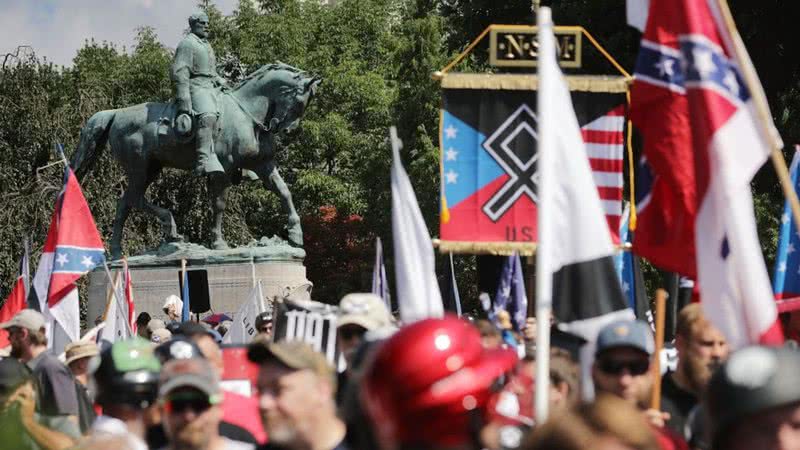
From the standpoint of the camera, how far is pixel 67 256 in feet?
50.6

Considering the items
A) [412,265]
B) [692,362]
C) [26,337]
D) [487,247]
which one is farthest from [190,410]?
[487,247]

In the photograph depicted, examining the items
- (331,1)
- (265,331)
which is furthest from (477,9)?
(331,1)

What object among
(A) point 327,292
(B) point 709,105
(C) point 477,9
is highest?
(C) point 477,9

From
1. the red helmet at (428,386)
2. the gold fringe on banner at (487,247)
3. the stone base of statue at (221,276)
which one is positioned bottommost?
the stone base of statue at (221,276)

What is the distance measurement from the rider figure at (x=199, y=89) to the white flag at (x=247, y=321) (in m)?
8.79

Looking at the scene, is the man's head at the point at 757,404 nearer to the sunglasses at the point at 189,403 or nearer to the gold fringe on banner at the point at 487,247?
the sunglasses at the point at 189,403

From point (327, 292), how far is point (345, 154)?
4116mm

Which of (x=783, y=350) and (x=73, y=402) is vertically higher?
(x=783, y=350)

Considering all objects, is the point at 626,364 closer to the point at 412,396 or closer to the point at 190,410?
the point at 190,410

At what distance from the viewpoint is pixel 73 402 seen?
8.80 meters

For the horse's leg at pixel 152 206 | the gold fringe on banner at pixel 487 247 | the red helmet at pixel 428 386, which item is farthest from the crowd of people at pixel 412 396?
the horse's leg at pixel 152 206

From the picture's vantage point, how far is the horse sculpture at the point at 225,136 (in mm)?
25844

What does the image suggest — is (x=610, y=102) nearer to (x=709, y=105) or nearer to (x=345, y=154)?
(x=709, y=105)

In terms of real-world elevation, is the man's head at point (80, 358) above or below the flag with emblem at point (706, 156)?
below
